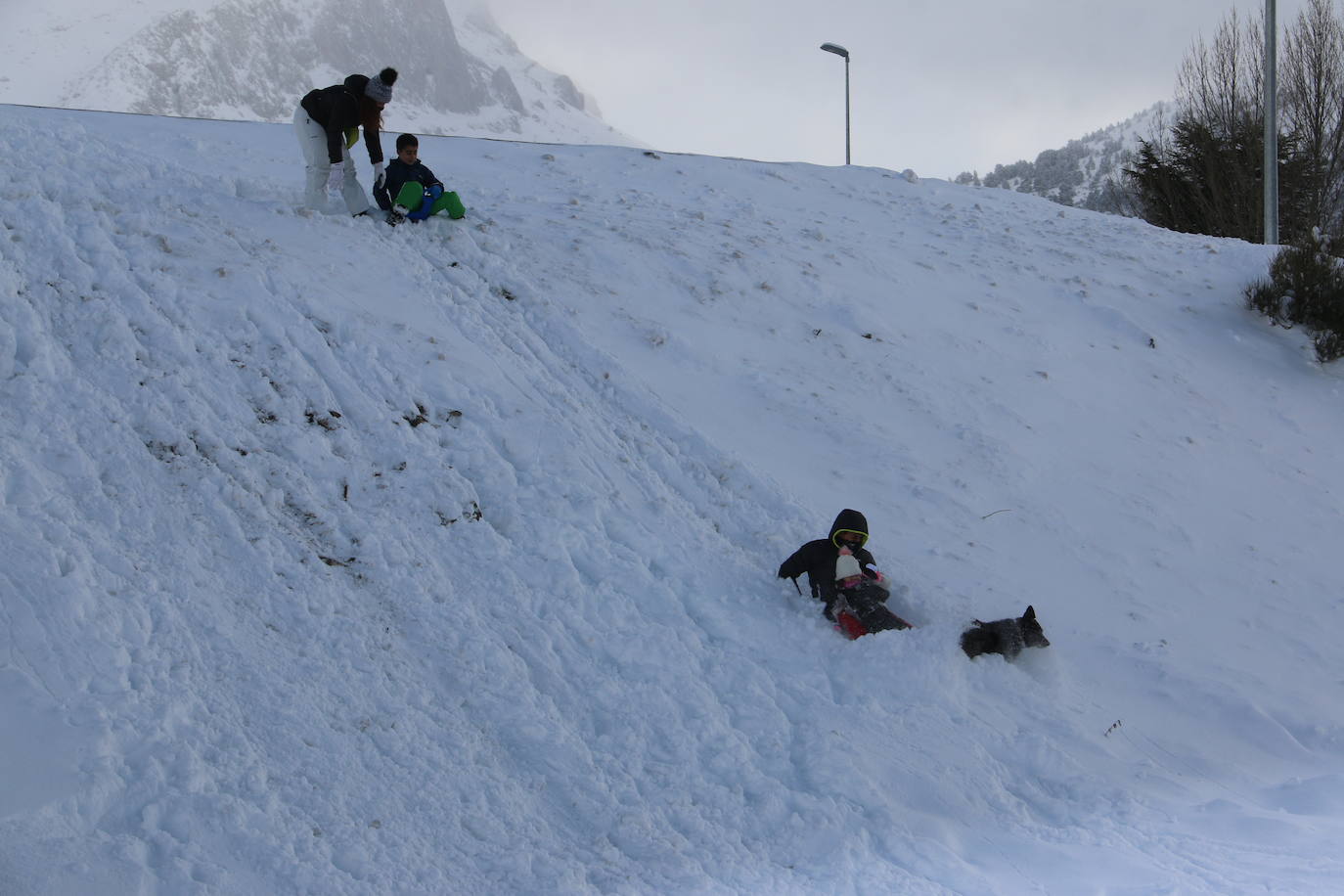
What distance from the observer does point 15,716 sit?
305 cm

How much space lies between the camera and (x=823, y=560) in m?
4.83

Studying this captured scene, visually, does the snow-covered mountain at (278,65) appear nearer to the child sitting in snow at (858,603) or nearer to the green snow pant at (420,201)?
the green snow pant at (420,201)

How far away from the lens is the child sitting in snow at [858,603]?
4.62 metres

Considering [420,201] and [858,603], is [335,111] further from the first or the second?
[858,603]

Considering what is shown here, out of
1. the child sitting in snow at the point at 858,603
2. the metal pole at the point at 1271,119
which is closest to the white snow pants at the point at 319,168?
the child sitting in snow at the point at 858,603

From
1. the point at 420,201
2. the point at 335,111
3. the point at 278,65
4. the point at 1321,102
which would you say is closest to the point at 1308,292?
the point at 420,201

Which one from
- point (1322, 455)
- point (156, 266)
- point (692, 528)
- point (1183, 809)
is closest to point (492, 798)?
point (692, 528)

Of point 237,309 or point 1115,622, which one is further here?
point 237,309

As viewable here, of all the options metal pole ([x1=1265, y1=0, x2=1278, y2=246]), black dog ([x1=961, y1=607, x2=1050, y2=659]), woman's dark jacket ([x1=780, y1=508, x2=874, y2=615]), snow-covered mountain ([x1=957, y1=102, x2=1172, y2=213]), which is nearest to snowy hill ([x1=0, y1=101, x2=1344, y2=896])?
black dog ([x1=961, y1=607, x2=1050, y2=659])

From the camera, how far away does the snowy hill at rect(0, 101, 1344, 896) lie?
131 inches

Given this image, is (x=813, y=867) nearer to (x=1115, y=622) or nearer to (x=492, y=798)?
(x=492, y=798)

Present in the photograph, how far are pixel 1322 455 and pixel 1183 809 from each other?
476 centimetres

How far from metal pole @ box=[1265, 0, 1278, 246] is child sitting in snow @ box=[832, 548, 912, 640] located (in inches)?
402

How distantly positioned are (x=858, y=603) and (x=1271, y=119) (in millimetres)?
11103
